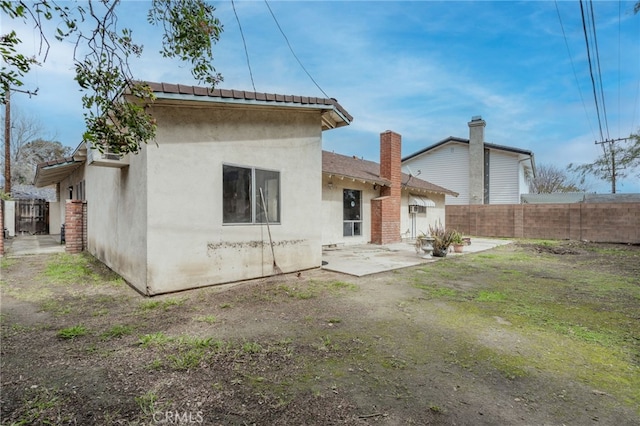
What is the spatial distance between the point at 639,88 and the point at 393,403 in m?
21.3

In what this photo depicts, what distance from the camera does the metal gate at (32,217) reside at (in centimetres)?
1861

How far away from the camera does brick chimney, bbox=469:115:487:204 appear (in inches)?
931

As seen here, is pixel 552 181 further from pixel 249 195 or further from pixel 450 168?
pixel 249 195

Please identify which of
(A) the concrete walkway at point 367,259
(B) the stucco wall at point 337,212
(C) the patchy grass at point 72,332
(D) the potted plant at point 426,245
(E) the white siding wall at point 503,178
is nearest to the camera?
(C) the patchy grass at point 72,332

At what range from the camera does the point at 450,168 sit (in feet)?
84.1

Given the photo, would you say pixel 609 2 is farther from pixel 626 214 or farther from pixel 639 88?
pixel 626 214

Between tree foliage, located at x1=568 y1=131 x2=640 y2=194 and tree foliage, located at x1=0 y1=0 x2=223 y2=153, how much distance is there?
28.3 meters

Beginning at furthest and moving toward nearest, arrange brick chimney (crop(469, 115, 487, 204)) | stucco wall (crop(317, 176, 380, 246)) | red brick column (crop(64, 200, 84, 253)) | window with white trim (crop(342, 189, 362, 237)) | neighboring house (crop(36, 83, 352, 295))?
1. brick chimney (crop(469, 115, 487, 204))
2. window with white trim (crop(342, 189, 362, 237))
3. stucco wall (crop(317, 176, 380, 246))
4. red brick column (crop(64, 200, 84, 253))
5. neighboring house (crop(36, 83, 352, 295))

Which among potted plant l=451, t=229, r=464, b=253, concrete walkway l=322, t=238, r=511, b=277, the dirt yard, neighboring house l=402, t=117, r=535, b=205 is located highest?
neighboring house l=402, t=117, r=535, b=205

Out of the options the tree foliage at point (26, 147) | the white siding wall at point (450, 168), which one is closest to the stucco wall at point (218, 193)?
the white siding wall at point (450, 168)

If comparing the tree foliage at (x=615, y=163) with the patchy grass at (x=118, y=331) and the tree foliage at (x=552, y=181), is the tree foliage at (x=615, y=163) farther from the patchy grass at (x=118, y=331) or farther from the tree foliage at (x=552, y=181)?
the patchy grass at (x=118, y=331)

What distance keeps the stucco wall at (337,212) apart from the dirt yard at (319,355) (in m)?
5.92

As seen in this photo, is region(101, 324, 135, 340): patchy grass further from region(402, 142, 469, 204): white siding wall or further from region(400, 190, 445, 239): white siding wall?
region(402, 142, 469, 204): white siding wall

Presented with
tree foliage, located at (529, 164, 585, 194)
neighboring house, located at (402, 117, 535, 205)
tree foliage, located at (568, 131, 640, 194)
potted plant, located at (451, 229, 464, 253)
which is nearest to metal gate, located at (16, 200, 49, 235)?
potted plant, located at (451, 229, 464, 253)
